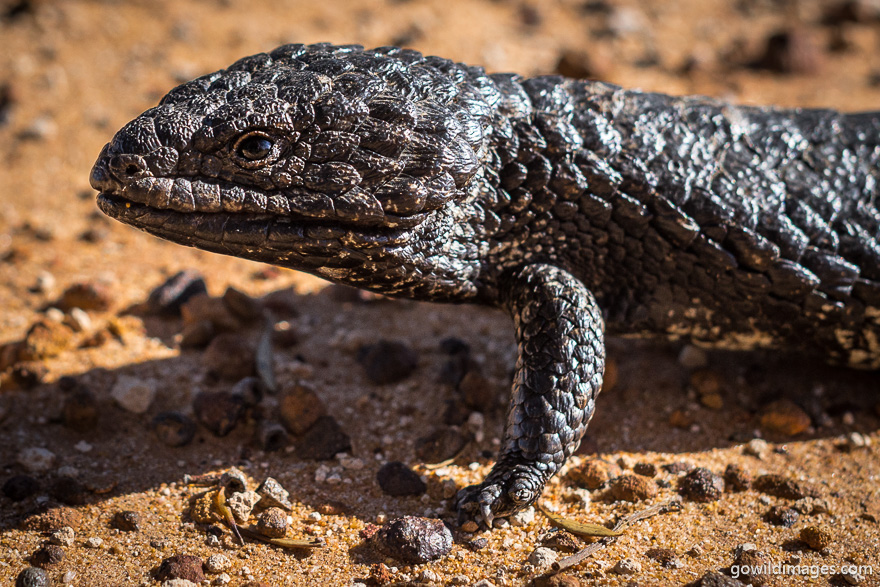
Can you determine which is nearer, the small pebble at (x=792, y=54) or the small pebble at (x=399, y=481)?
the small pebble at (x=399, y=481)

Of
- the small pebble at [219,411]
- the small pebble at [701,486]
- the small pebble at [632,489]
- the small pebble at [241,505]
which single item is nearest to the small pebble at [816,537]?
the small pebble at [701,486]

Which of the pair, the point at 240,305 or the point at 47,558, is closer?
the point at 47,558

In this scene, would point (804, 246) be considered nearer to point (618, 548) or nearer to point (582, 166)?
point (582, 166)

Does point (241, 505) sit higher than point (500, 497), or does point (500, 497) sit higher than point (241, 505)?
point (500, 497)

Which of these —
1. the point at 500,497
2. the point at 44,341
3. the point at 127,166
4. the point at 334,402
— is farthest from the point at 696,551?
the point at 44,341

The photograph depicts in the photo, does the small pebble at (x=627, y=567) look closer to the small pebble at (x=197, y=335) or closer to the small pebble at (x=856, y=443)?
the small pebble at (x=856, y=443)

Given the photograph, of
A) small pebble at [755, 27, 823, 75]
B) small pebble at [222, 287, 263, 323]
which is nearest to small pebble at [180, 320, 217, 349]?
small pebble at [222, 287, 263, 323]

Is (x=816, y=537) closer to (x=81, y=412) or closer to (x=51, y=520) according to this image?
(x=51, y=520)
